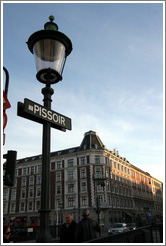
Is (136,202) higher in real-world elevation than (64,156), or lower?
lower

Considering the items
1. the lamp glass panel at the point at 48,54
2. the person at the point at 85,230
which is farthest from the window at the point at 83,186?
the lamp glass panel at the point at 48,54

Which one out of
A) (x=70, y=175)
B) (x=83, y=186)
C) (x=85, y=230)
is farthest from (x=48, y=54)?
(x=70, y=175)

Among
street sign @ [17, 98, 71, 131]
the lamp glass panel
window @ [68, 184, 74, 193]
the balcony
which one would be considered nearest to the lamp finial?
the lamp glass panel

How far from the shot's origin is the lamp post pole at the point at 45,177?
320 centimetres

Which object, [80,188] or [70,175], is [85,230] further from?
[70,175]

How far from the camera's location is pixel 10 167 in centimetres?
310

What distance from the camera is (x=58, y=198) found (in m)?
44.7

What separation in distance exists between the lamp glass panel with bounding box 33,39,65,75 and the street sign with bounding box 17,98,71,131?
0.86m

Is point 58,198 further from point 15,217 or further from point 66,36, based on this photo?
point 66,36

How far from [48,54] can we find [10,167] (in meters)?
2.18

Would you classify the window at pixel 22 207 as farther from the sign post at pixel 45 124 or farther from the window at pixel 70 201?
the sign post at pixel 45 124

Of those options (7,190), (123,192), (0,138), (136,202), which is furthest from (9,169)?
(136,202)

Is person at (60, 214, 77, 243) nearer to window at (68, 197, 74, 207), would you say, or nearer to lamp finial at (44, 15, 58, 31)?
lamp finial at (44, 15, 58, 31)

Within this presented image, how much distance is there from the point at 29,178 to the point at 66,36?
50.5 metres
